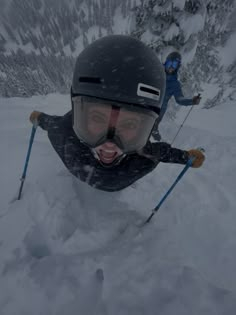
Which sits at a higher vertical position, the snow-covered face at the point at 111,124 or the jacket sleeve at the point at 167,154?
the snow-covered face at the point at 111,124

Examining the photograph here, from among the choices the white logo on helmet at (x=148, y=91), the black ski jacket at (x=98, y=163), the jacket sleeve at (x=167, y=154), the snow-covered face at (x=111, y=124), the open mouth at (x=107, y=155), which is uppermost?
the white logo on helmet at (x=148, y=91)

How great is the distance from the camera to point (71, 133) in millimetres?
2482

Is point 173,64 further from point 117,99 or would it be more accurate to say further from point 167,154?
point 117,99

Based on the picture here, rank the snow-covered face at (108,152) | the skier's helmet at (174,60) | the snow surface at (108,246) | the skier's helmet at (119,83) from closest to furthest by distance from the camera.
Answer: the snow surface at (108,246)
the skier's helmet at (119,83)
the snow-covered face at (108,152)
the skier's helmet at (174,60)

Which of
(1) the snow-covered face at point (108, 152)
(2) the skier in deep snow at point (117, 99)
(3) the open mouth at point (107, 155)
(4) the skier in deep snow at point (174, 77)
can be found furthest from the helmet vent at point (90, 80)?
(4) the skier in deep snow at point (174, 77)

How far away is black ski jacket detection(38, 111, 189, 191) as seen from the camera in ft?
7.88

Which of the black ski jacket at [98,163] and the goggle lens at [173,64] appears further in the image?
the goggle lens at [173,64]

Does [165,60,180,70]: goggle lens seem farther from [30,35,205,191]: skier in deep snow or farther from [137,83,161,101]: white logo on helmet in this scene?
[137,83,161,101]: white logo on helmet

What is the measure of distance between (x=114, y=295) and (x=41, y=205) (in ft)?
3.71

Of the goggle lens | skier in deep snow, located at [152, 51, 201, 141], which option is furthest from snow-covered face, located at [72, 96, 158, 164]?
the goggle lens

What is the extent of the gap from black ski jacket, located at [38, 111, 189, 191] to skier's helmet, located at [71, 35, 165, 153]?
368mm

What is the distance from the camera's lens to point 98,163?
7.90 feet

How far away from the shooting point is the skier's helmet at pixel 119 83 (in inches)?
71.2

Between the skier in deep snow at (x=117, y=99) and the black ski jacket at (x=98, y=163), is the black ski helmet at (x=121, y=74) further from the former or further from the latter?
the black ski jacket at (x=98, y=163)
